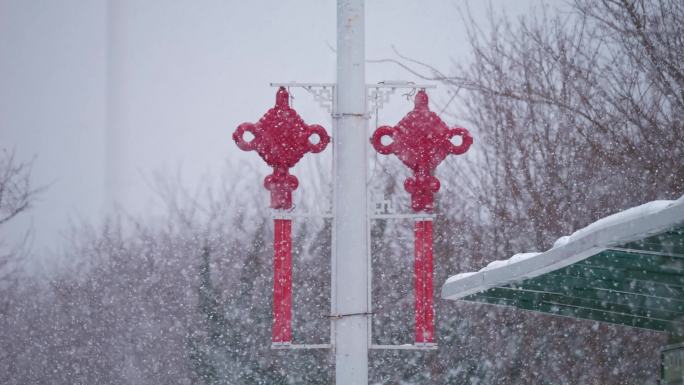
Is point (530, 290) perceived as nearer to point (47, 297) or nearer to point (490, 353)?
point (490, 353)

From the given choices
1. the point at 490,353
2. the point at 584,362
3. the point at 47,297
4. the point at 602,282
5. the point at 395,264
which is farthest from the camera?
the point at 47,297

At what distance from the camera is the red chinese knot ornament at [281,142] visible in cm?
596

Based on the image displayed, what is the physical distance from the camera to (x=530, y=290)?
17.6 feet

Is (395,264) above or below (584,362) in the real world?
above

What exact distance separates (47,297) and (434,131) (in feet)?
79.9

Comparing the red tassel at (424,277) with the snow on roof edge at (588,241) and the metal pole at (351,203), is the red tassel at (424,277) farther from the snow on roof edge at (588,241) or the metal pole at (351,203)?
the snow on roof edge at (588,241)

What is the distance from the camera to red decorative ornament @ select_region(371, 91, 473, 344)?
5789mm

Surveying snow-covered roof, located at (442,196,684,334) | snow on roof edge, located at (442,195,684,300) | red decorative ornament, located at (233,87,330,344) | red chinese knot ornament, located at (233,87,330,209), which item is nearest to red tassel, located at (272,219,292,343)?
red decorative ornament, located at (233,87,330,344)

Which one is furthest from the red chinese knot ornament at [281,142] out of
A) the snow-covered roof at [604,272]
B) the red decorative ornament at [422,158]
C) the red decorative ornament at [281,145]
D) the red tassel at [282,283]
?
the snow-covered roof at [604,272]

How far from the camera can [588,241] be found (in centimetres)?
368

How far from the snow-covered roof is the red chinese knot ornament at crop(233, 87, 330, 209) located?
59.9 inches

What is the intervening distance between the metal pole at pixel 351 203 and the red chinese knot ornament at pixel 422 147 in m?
0.37

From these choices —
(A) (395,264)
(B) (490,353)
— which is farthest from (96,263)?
(B) (490,353)

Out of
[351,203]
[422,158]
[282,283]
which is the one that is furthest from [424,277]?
[282,283]
